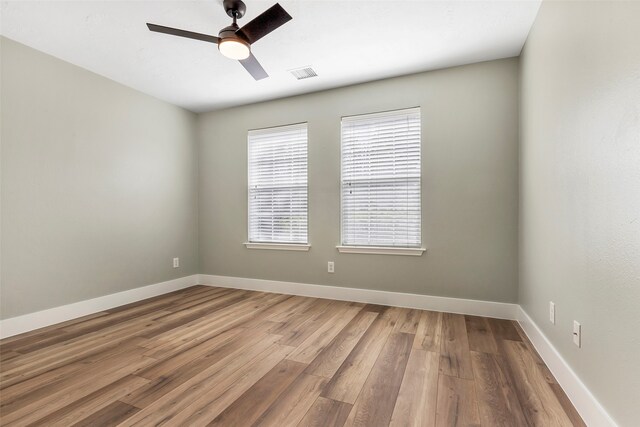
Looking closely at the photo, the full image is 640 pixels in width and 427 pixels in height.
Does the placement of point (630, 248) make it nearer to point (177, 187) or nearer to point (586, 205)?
point (586, 205)

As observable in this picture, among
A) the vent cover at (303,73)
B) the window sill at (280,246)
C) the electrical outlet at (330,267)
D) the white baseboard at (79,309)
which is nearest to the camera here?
the white baseboard at (79,309)

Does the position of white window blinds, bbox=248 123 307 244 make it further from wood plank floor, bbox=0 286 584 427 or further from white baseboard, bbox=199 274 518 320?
wood plank floor, bbox=0 286 584 427

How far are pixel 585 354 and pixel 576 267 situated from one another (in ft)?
1.42

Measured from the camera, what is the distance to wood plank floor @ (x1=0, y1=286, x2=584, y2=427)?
4.90ft

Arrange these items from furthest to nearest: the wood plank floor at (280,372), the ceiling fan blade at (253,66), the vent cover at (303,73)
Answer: the vent cover at (303,73), the ceiling fan blade at (253,66), the wood plank floor at (280,372)

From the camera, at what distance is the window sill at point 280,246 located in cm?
375

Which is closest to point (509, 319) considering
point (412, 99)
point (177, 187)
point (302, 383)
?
point (302, 383)

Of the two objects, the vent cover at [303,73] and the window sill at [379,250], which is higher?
the vent cover at [303,73]

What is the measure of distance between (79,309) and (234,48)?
3068mm

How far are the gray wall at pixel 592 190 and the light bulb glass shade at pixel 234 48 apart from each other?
6.44ft

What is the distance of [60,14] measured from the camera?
2.24 metres

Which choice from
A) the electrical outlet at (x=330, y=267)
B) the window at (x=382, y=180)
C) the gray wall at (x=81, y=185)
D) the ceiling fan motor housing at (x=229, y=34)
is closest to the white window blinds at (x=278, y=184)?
the electrical outlet at (x=330, y=267)

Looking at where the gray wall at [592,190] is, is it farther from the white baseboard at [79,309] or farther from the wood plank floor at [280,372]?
the white baseboard at [79,309]

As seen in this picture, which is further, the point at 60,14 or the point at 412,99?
the point at 412,99
